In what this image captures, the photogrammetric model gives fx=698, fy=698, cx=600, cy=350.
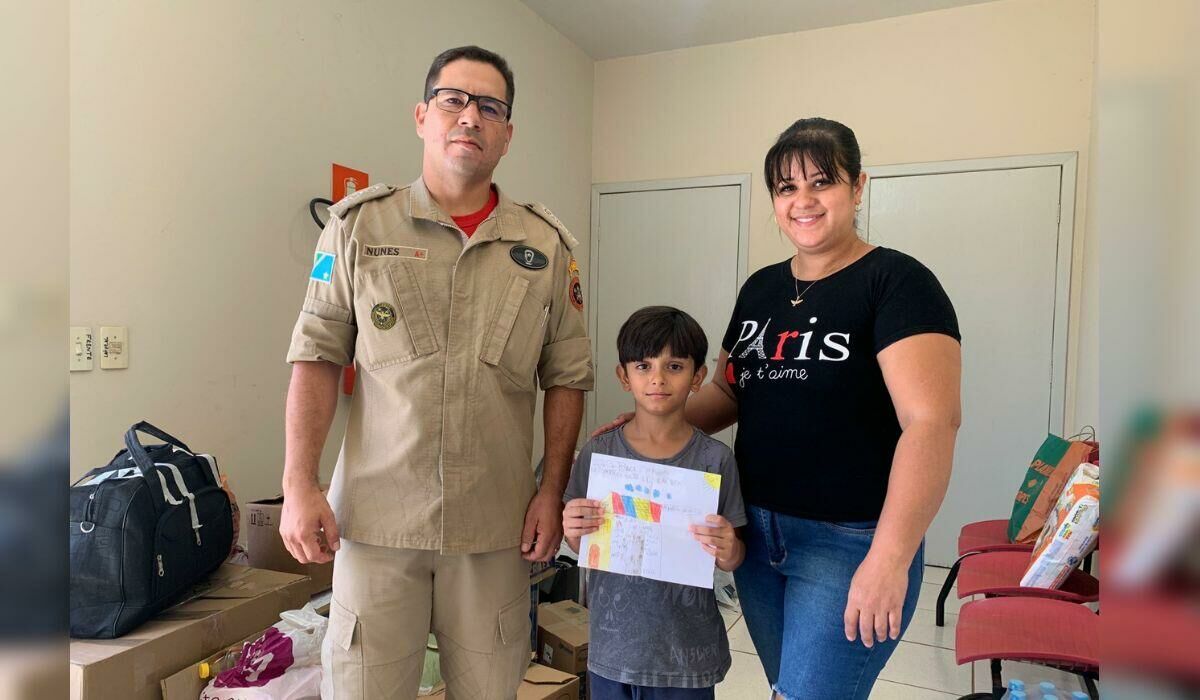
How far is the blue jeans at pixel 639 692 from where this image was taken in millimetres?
1380

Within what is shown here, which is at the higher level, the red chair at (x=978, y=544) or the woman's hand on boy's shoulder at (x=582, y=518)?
the woman's hand on boy's shoulder at (x=582, y=518)

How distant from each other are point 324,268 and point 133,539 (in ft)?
2.70

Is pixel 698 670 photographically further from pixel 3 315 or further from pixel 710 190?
pixel 710 190

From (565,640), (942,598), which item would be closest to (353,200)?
(565,640)

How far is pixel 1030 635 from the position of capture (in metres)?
1.83

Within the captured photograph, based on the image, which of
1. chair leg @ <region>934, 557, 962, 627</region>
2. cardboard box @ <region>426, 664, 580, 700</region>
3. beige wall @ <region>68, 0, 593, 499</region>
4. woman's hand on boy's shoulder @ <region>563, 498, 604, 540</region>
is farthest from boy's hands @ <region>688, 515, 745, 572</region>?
chair leg @ <region>934, 557, 962, 627</region>

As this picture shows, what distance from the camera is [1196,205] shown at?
0.14 m

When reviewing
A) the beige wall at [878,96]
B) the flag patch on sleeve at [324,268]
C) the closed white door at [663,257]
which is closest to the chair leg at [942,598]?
the beige wall at [878,96]

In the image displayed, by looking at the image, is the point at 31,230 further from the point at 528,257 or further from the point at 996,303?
the point at 996,303

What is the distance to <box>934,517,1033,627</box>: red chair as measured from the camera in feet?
8.85

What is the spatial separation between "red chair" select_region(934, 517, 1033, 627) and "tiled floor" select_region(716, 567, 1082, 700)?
0.42ft

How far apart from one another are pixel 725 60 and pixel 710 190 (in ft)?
2.60

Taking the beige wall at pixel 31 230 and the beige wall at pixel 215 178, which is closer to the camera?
the beige wall at pixel 31 230

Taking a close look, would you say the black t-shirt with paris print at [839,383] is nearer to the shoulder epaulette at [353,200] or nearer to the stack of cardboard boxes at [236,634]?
the shoulder epaulette at [353,200]
